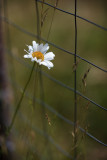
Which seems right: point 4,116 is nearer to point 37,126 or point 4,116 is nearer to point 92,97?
point 37,126

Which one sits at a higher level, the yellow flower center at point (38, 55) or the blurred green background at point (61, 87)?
the blurred green background at point (61, 87)

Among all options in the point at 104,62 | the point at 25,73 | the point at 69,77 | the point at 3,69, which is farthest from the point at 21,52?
the point at 3,69

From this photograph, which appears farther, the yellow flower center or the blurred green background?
the blurred green background

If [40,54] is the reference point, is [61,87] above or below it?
above

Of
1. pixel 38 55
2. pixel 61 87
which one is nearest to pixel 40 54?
pixel 38 55

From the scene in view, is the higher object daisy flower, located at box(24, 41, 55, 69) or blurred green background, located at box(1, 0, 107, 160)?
blurred green background, located at box(1, 0, 107, 160)

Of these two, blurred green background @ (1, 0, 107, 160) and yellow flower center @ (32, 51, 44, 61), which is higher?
blurred green background @ (1, 0, 107, 160)

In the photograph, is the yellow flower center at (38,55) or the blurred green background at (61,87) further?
the blurred green background at (61,87)

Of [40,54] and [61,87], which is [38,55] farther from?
[61,87]
